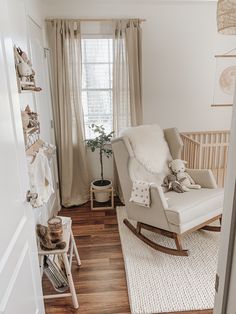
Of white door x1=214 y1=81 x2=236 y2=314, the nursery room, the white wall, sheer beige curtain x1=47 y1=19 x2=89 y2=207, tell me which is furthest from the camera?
the white wall

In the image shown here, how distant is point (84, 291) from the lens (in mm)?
1934

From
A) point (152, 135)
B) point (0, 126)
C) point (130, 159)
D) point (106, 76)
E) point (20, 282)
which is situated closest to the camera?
point (0, 126)

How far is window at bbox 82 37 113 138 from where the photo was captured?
319cm

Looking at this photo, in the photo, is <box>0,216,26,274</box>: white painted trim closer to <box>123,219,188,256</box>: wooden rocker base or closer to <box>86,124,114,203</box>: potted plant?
<box>123,219,188,256</box>: wooden rocker base

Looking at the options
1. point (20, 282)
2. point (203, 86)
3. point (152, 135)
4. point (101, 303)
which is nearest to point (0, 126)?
point (20, 282)

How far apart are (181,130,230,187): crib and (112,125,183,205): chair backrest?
44 cm

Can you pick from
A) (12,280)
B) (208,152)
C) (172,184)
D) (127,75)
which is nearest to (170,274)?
(172,184)

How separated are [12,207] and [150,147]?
5.90ft

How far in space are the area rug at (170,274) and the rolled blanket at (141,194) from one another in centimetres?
45

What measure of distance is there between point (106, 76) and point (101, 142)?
35.1 inches

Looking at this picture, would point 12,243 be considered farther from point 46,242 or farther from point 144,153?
point 144,153

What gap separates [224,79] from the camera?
11.3ft

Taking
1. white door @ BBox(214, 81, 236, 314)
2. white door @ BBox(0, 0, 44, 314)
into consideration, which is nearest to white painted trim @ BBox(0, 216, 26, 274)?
white door @ BBox(0, 0, 44, 314)

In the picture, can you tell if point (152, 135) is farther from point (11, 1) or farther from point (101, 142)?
point (11, 1)
